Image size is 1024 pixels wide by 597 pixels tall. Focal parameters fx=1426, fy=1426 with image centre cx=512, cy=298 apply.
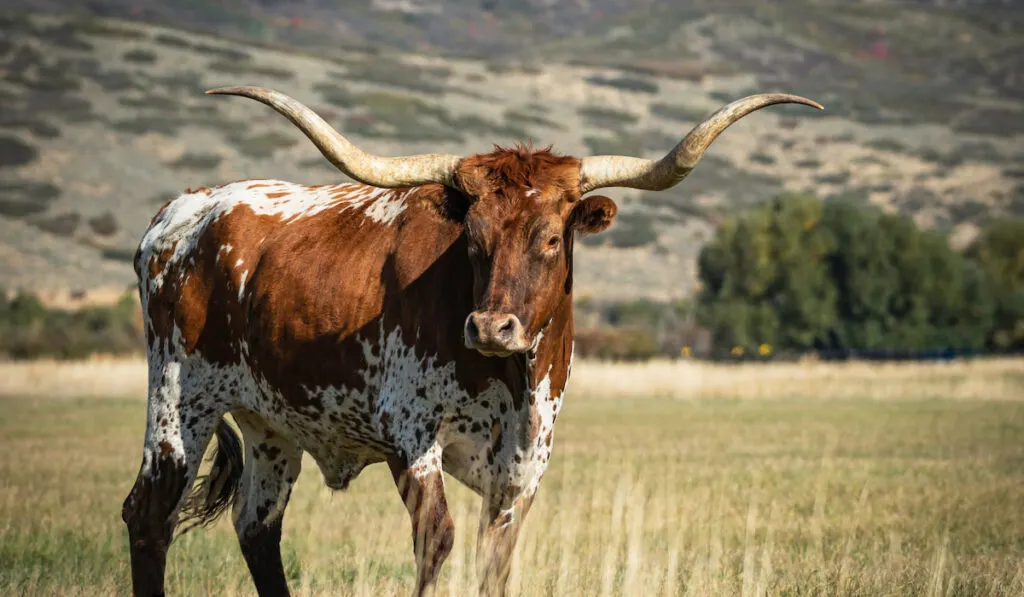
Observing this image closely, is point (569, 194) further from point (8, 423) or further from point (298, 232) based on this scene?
point (8, 423)

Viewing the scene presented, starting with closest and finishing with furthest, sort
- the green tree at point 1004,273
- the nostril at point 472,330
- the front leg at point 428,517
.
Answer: the nostril at point 472,330 → the front leg at point 428,517 → the green tree at point 1004,273

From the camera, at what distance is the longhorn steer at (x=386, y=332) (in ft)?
25.6

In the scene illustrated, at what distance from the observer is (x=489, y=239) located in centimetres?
764

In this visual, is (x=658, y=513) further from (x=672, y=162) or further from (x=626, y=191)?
(x=626, y=191)

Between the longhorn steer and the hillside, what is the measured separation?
192 ft

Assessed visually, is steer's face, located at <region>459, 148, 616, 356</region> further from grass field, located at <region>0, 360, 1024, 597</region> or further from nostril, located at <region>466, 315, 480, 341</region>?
grass field, located at <region>0, 360, 1024, 597</region>

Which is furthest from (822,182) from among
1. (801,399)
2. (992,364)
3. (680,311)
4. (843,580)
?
(843,580)

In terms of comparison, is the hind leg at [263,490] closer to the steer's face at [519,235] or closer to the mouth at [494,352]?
the steer's face at [519,235]

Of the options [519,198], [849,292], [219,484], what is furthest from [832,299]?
[519,198]

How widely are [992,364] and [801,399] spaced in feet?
37.2

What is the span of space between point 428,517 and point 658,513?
6.16 meters

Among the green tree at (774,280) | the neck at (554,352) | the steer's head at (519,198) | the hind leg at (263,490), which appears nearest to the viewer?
the steer's head at (519,198)

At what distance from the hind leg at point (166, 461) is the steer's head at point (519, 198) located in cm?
229

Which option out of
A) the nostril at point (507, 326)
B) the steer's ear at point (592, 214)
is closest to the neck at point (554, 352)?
the steer's ear at point (592, 214)
